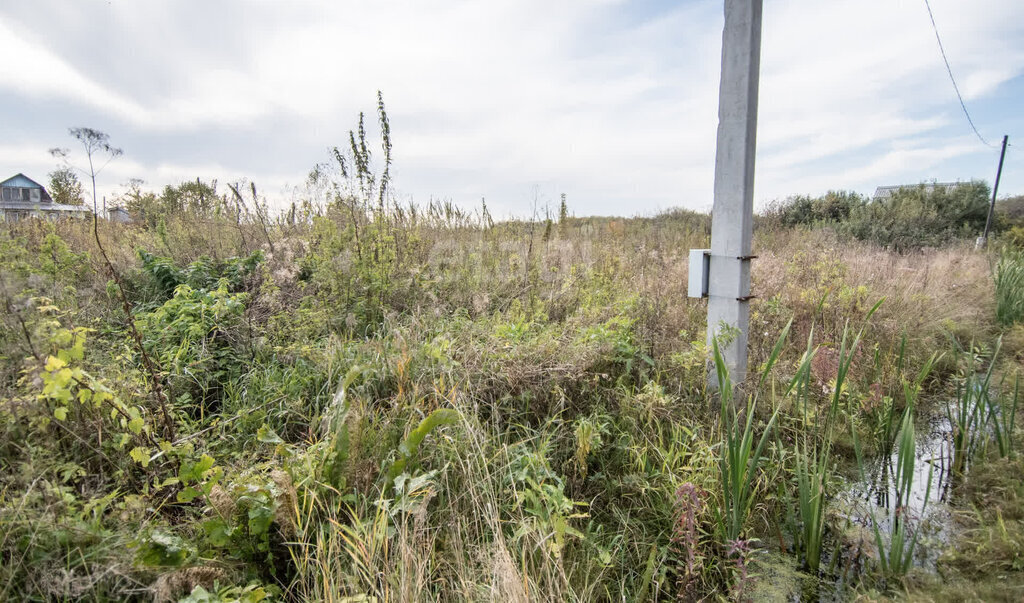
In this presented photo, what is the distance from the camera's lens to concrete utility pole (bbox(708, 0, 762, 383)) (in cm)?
269

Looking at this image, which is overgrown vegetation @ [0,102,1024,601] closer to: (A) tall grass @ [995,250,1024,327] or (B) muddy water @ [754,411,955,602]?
(B) muddy water @ [754,411,955,602]

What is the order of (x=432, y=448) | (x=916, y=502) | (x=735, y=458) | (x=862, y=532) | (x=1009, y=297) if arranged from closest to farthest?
(x=735, y=458), (x=432, y=448), (x=862, y=532), (x=916, y=502), (x=1009, y=297)

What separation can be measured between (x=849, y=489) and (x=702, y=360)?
109cm

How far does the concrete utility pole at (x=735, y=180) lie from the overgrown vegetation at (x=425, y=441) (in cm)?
25

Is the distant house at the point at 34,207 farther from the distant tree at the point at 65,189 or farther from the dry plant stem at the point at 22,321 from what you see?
the dry plant stem at the point at 22,321

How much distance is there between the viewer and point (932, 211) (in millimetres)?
14438

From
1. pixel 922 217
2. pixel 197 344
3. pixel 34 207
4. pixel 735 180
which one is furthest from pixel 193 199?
pixel 922 217

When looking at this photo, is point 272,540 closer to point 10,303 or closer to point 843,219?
point 10,303

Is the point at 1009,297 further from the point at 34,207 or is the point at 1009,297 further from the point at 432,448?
the point at 34,207

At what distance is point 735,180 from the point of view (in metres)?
2.81

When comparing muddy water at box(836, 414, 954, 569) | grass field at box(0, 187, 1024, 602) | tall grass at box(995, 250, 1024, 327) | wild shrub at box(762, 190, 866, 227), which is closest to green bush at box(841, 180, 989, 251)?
wild shrub at box(762, 190, 866, 227)

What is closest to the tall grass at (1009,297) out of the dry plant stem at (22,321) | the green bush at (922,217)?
the green bush at (922,217)

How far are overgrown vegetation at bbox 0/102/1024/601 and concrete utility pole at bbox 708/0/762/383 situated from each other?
0.25 metres

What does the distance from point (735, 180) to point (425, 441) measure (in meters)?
2.36
